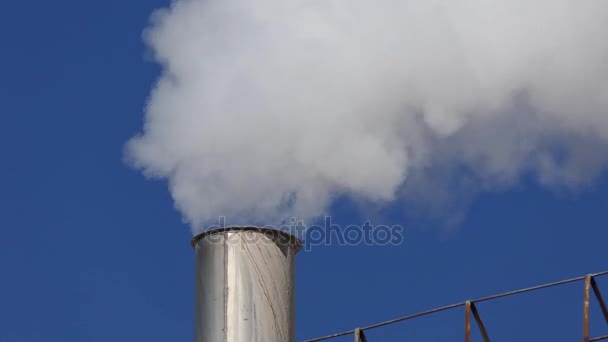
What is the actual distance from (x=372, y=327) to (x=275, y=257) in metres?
1.22

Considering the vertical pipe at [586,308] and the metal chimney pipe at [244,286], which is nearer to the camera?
the metal chimney pipe at [244,286]

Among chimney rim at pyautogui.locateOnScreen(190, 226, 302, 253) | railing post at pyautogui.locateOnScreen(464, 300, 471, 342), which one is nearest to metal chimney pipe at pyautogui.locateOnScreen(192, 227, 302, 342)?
chimney rim at pyautogui.locateOnScreen(190, 226, 302, 253)

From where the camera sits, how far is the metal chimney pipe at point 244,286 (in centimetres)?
806

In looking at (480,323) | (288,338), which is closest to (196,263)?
(288,338)

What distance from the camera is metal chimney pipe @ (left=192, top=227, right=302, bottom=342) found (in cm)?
806

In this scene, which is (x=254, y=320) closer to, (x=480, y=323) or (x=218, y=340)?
(x=218, y=340)

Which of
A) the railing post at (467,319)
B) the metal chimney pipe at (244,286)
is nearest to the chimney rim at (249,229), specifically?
the metal chimney pipe at (244,286)

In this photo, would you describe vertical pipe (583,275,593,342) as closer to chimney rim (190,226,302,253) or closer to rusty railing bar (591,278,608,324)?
rusty railing bar (591,278,608,324)

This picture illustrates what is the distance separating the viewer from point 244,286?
8.19 metres

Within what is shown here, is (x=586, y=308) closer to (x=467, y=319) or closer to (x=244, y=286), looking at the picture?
(x=467, y=319)

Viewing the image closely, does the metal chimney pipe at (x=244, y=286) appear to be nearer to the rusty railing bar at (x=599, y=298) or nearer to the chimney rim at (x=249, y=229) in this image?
the chimney rim at (x=249, y=229)

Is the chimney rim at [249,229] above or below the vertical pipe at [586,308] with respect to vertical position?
above

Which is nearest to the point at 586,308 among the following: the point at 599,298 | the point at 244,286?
the point at 599,298

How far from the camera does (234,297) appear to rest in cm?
816
